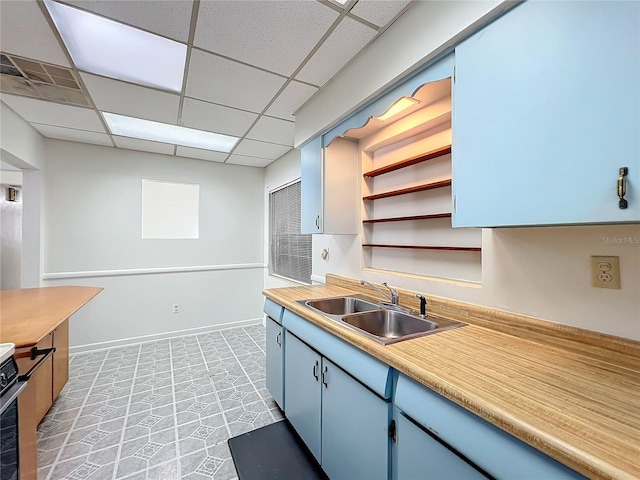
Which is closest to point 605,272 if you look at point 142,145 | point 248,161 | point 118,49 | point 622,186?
point 622,186

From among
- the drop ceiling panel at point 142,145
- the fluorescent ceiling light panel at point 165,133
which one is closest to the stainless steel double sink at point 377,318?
the fluorescent ceiling light panel at point 165,133

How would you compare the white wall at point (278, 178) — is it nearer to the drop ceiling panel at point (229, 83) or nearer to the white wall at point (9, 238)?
the drop ceiling panel at point (229, 83)

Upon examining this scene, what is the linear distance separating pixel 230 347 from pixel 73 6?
333 centimetres

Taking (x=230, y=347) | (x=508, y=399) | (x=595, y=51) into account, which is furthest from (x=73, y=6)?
(x=230, y=347)

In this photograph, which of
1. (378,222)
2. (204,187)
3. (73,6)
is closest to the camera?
(73,6)

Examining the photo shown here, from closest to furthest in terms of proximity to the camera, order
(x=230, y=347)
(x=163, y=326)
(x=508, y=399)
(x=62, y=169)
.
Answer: (x=508, y=399)
(x=62, y=169)
(x=230, y=347)
(x=163, y=326)

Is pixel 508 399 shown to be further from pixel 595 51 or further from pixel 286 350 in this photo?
pixel 286 350

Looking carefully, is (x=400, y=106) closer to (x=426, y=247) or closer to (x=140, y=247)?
(x=426, y=247)

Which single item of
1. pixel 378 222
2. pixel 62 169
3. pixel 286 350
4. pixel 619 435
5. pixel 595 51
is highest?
pixel 62 169

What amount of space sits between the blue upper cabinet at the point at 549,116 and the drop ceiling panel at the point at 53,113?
3136mm

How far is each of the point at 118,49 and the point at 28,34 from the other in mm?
430

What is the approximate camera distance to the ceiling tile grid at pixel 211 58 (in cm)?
140

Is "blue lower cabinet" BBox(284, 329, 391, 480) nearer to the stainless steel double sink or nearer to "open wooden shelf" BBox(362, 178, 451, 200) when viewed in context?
the stainless steel double sink

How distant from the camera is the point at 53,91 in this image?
85.5 inches
